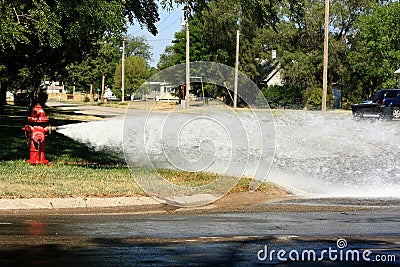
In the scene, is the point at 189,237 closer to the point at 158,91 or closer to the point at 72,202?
the point at 72,202

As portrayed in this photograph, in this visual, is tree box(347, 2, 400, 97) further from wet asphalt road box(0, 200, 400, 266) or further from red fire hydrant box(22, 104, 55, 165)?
wet asphalt road box(0, 200, 400, 266)

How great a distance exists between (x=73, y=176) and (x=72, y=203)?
2523 millimetres

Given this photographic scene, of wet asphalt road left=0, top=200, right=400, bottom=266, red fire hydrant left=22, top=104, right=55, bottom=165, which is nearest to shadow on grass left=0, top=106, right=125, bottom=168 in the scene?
red fire hydrant left=22, top=104, right=55, bottom=165

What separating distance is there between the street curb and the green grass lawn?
0.27m

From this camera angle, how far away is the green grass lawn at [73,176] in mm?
12312

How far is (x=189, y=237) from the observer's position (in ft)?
27.7

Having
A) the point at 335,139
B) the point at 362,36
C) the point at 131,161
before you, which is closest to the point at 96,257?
the point at 131,161

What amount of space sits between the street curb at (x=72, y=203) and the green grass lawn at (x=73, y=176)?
268 millimetres

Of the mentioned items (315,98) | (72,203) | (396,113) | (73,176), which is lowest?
(72,203)

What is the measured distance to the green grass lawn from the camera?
12.3 metres

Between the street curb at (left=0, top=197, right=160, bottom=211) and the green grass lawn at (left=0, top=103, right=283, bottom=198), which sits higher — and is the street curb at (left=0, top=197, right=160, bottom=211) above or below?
below

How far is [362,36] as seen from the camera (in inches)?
2709

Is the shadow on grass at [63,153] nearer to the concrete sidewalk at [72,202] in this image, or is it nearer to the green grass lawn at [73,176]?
the green grass lawn at [73,176]

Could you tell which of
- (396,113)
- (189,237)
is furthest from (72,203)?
(396,113)
